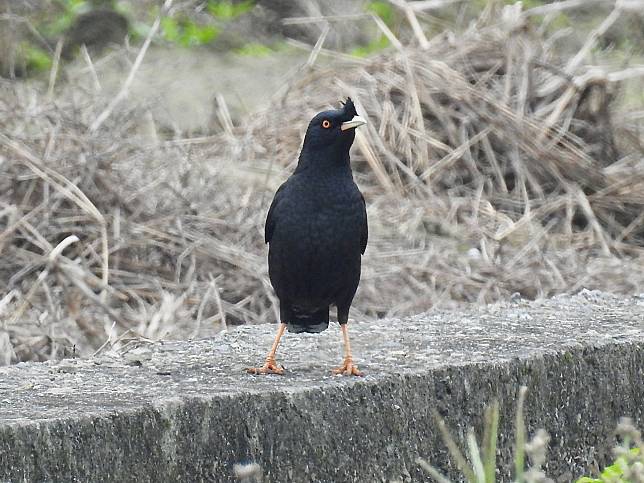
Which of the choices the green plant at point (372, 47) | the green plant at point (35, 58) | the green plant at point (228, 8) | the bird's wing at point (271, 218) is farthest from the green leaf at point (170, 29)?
the bird's wing at point (271, 218)

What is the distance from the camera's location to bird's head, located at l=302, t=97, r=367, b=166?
3922 millimetres

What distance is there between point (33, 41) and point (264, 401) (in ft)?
28.9

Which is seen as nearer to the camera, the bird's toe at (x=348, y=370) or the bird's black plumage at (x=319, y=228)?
the bird's toe at (x=348, y=370)

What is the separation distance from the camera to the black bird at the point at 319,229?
383 centimetres

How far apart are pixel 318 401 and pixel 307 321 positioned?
2.26 feet

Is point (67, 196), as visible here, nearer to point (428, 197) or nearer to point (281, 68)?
point (428, 197)

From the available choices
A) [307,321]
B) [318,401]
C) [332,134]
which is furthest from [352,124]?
[318,401]

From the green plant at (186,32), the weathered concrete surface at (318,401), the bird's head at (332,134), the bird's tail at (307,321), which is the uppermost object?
the green plant at (186,32)

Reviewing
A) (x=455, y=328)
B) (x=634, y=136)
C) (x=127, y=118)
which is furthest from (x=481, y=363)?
(x=634, y=136)

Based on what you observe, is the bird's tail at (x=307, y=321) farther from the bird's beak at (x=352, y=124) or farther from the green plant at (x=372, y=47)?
the green plant at (x=372, y=47)

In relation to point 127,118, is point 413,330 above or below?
below

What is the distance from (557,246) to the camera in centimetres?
738

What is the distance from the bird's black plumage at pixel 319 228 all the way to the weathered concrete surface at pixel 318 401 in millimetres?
222

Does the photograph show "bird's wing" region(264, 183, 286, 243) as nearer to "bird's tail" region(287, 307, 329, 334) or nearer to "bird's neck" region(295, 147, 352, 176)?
"bird's neck" region(295, 147, 352, 176)
